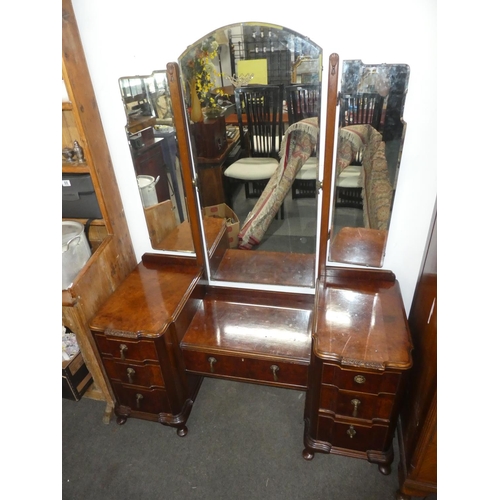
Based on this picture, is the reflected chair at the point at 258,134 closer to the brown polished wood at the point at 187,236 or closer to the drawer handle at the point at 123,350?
the brown polished wood at the point at 187,236

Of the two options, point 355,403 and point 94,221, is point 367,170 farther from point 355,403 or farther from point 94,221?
point 94,221

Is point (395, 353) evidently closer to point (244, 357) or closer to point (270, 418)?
point (244, 357)

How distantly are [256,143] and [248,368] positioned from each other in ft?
3.38

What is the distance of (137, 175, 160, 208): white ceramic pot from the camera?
1.60 metres

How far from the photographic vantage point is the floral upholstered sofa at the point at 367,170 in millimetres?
1303

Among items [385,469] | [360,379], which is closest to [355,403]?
[360,379]

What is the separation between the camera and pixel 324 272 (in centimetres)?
163

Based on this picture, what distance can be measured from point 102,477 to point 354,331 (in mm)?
1348

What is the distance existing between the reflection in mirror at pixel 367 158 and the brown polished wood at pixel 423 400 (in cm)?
24

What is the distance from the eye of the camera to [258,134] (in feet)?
4.72
